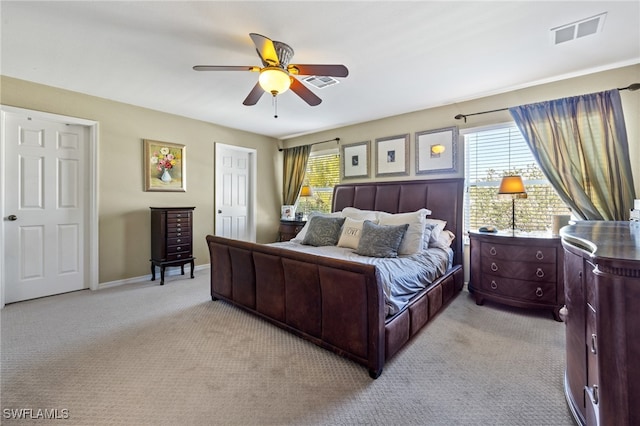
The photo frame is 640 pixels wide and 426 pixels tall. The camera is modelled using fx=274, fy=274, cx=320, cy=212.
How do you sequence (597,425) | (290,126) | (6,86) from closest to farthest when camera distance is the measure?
(597,425) → (6,86) → (290,126)

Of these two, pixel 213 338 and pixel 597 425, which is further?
pixel 213 338

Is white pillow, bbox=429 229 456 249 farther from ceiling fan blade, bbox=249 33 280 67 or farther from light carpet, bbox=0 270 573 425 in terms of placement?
ceiling fan blade, bbox=249 33 280 67

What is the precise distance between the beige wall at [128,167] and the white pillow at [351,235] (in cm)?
271

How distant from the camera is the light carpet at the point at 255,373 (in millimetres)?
1533

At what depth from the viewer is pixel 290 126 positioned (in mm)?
5020

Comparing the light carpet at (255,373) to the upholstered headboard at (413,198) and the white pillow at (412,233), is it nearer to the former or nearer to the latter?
the white pillow at (412,233)

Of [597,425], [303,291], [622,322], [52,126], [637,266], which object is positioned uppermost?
[52,126]

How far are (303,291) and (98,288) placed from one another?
319cm

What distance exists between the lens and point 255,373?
190 cm

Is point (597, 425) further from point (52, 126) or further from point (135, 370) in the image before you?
point (52, 126)

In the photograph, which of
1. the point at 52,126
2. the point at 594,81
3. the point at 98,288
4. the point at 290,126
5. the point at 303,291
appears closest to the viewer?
the point at 303,291

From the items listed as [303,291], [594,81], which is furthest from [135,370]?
[594,81]

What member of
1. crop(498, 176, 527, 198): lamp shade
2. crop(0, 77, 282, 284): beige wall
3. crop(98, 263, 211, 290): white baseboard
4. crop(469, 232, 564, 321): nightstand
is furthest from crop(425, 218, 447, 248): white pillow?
crop(98, 263, 211, 290): white baseboard

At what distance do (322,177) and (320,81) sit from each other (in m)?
2.41
